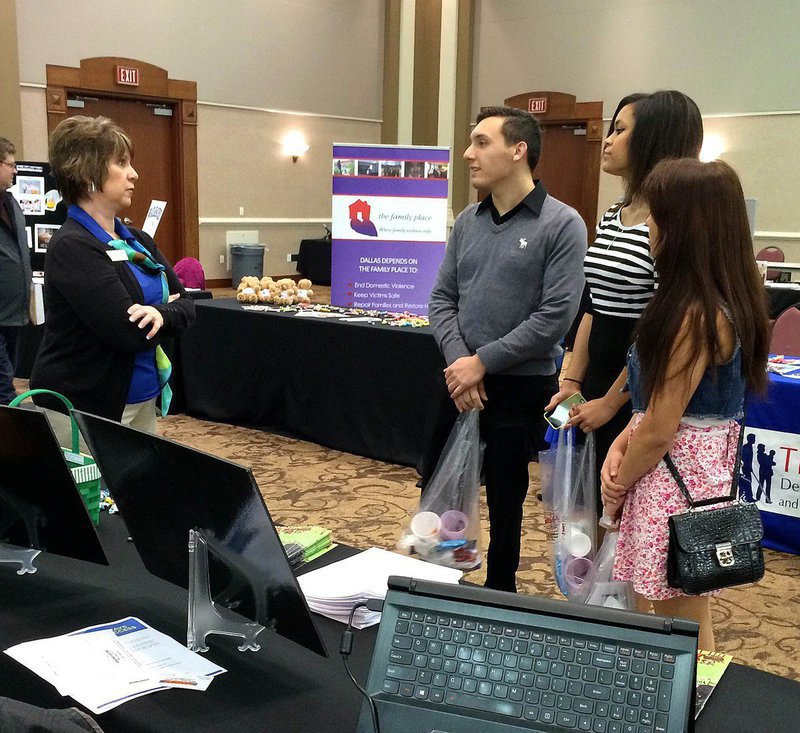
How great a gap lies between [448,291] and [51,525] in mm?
1540

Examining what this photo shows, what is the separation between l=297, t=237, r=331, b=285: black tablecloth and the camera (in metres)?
12.6

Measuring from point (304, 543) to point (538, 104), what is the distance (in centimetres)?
1130

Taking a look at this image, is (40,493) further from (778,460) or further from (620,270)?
(778,460)

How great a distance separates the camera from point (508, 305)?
246 centimetres

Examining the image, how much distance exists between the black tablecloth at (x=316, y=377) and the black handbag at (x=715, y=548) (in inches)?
92.3

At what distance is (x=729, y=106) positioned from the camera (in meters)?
10.4

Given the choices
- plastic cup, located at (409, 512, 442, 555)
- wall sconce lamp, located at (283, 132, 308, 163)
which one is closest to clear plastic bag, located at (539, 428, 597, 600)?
plastic cup, located at (409, 512, 442, 555)

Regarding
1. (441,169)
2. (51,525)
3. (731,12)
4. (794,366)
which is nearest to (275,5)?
(731,12)

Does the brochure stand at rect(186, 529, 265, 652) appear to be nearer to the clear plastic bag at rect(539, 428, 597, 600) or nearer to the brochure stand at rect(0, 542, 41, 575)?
the brochure stand at rect(0, 542, 41, 575)

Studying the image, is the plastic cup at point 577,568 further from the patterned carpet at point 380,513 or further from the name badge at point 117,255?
the name badge at point 117,255

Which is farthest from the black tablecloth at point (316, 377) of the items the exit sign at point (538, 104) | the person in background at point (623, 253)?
the exit sign at point (538, 104)

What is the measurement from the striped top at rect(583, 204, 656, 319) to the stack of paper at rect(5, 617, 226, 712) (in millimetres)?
1351

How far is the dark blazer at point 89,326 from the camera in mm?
2221

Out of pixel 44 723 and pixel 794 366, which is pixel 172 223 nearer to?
pixel 794 366
